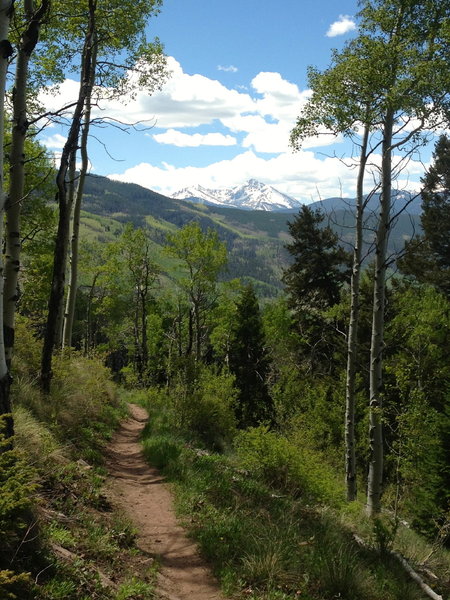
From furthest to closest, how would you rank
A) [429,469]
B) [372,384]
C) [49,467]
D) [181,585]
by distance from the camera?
1. [429,469]
2. [372,384]
3. [49,467]
4. [181,585]

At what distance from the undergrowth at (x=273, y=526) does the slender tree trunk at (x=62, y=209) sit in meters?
3.16

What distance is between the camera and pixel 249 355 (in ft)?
94.5

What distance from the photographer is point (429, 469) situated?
14.8 meters

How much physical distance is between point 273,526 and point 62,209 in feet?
24.1

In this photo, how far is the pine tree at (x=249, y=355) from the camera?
28.5m

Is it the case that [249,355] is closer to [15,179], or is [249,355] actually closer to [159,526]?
[159,526]

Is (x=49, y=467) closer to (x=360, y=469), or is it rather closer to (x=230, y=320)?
(x=360, y=469)

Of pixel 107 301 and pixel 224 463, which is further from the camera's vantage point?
pixel 107 301

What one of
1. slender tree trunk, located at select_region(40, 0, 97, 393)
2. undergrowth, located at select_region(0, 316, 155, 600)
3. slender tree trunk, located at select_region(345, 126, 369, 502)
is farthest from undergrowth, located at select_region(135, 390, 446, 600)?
slender tree trunk, located at select_region(40, 0, 97, 393)

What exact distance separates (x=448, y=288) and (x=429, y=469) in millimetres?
13761

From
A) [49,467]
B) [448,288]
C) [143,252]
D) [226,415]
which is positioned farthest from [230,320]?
[49,467]

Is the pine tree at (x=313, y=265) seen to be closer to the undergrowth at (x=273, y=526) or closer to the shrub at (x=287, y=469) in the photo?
the shrub at (x=287, y=469)

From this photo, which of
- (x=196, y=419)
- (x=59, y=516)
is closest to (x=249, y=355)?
(x=196, y=419)

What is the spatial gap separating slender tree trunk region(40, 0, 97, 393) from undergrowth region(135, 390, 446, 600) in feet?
10.4
